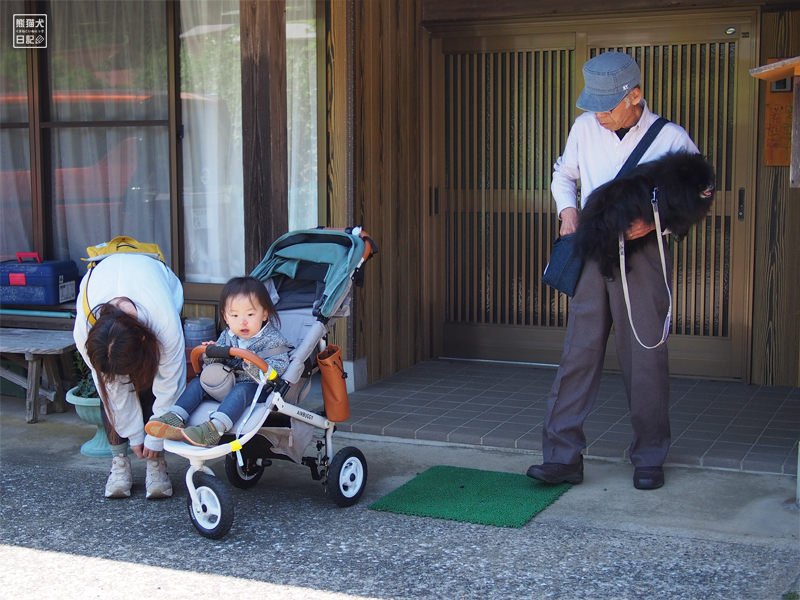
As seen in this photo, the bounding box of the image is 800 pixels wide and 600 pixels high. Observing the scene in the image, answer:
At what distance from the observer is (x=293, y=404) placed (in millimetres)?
3906

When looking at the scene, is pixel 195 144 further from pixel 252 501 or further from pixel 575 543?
pixel 575 543

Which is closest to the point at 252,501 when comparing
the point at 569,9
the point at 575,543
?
the point at 575,543

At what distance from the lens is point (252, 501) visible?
4.09 metres

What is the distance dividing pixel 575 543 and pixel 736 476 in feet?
3.87

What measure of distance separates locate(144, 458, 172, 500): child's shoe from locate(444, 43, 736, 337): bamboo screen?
126 inches

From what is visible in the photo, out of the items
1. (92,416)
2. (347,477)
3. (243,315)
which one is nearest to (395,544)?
(347,477)

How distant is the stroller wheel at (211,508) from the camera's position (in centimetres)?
355

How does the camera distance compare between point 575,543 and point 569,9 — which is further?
point 569,9

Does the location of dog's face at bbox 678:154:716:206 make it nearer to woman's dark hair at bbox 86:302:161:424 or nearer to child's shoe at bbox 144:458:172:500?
woman's dark hair at bbox 86:302:161:424

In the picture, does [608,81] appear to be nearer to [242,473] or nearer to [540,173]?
[242,473]

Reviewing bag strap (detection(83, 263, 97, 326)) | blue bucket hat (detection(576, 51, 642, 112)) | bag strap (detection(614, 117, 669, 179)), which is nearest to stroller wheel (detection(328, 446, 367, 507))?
bag strap (detection(83, 263, 97, 326))

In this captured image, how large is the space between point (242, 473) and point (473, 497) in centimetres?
106

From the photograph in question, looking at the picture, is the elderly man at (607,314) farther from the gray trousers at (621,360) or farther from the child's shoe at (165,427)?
the child's shoe at (165,427)

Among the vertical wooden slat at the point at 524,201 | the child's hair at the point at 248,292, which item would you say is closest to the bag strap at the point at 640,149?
the child's hair at the point at 248,292
